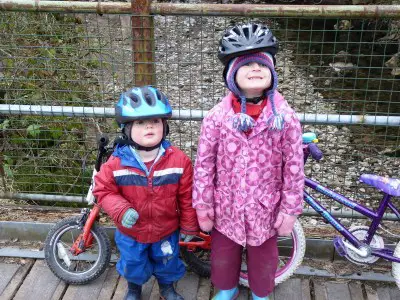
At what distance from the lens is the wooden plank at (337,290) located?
3.30 metres

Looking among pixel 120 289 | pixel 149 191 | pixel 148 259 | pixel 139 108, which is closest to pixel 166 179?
pixel 149 191

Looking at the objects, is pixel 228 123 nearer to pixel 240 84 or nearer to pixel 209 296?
pixel 240 84

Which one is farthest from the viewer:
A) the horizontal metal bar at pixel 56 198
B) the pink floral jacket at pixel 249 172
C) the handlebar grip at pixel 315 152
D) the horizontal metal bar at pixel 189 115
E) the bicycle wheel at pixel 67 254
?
the horizontal metal bar at pixel 56 198

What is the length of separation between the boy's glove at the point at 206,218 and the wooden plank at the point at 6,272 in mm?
1514

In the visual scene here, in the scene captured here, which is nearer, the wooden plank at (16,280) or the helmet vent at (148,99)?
the helmet vent at (148,99)

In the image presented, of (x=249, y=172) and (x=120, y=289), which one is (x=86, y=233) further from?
(x=249, y=172)

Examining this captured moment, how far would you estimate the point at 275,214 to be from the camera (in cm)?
281

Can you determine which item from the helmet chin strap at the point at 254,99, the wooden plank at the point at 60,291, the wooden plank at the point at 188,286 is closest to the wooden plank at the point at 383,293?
the wooden plank at the point at 188,286

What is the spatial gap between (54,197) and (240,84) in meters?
2.00

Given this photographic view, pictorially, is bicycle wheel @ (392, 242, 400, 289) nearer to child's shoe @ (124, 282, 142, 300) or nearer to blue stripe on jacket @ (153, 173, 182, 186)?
blue stripe on jacket @ (153, 173, 182, 186)

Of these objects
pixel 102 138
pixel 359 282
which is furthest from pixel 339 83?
pixel 102 138

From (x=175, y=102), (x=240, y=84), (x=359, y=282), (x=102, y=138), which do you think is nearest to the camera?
(x=240, y=84)

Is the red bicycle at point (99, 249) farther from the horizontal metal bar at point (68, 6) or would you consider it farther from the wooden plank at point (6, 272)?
the horizontal metal bar at point (68, 6)

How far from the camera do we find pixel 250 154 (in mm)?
2619
